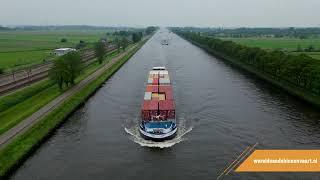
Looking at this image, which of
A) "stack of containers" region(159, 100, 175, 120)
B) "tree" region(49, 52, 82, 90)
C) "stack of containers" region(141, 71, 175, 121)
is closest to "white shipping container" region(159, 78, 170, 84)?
"stack of containers" region(141, 71, 175, 121)

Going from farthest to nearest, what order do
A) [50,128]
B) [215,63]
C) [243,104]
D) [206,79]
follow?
1. [215,63]
2. [206,79]
3. [243,104]
4. [50,128]

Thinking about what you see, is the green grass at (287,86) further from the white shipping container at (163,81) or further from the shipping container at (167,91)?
the shipping container at (167,91)

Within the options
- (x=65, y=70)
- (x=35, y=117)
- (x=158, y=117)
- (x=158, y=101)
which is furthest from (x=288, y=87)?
(x=35, y=117)

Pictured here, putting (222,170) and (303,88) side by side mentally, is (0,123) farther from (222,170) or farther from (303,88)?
(303,88)

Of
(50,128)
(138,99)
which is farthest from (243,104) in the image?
(50,128)

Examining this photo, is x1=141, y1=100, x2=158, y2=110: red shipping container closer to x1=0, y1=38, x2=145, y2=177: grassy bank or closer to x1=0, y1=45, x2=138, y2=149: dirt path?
x1=0, y1=38, x2=145, y2=177: grassy bank

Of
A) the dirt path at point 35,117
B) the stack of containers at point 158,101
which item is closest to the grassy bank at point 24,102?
the dirt path at point 35,117

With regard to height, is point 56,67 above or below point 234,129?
above
